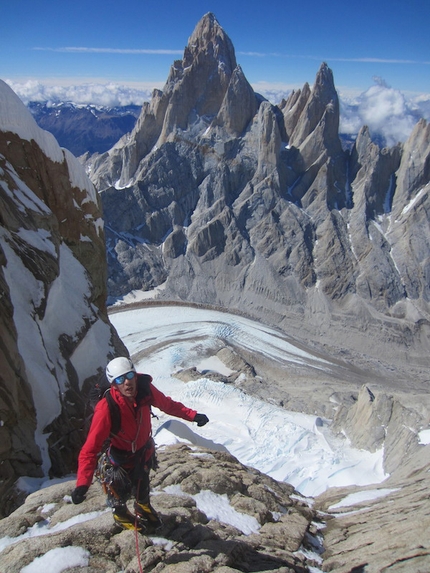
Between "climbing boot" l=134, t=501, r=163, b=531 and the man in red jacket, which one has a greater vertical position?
the man in red jacket

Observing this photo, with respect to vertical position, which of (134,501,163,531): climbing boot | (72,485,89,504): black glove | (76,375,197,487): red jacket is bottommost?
(134,501,163,531): climbing boot

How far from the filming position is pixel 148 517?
21.7 ft

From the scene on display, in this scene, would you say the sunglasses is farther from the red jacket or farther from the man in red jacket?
the red jacket

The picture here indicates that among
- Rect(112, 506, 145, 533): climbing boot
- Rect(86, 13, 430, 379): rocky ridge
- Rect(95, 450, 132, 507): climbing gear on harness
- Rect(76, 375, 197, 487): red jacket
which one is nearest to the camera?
Rect(76, 375, 197, 487): red jacket

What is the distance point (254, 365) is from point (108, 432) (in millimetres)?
43390

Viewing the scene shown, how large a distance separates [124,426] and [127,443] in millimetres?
356

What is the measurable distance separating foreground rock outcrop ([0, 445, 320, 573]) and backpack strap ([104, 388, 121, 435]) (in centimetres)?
193

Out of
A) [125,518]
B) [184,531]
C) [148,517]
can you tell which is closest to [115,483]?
[125,518]

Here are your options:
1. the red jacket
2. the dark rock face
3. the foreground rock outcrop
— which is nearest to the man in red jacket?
the red jacket

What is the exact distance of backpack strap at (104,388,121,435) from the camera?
233 inches

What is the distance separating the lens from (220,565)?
247 inches

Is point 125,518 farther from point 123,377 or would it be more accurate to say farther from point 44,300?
point 44,300

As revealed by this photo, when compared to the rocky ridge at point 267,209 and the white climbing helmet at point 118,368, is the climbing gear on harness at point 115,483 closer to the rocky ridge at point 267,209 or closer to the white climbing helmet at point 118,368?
the white climbing helmet at point 118,368

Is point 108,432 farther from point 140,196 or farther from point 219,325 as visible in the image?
point 140,196
